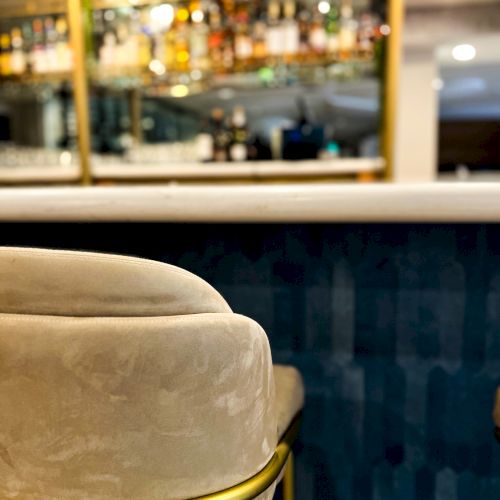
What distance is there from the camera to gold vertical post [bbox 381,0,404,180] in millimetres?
2537

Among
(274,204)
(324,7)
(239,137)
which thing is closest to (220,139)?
(239,137)

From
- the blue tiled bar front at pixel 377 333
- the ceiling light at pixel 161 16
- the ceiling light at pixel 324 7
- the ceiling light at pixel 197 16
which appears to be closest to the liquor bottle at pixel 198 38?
the ceiling light at pixel 197 16

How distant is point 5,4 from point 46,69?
48 cm

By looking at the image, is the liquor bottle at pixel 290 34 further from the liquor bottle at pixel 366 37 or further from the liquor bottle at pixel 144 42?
the liquor bottle at pixel 144 42

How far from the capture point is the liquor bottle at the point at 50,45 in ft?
10.2

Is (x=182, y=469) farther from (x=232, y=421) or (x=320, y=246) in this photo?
(x=320, y=246)

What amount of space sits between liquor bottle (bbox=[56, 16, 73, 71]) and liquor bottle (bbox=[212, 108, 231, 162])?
829 mm

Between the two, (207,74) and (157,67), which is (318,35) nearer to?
(207,74)

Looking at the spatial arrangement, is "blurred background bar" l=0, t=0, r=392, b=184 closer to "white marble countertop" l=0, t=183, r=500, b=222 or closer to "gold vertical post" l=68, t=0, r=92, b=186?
"gold vertical post" l=68, t=0, r=92, b=186

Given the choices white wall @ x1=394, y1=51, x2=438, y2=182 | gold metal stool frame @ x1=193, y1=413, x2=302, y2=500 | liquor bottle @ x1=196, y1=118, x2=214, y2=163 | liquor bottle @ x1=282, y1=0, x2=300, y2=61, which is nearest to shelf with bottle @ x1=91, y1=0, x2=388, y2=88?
liquor bottle @ x1=282, y1=0, x2=300, y2=61

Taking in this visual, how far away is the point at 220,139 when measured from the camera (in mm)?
3242

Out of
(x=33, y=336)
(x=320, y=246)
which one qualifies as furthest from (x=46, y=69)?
(x=33, y=336)

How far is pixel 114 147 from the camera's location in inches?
143

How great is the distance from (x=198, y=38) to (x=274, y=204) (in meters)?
2.32
